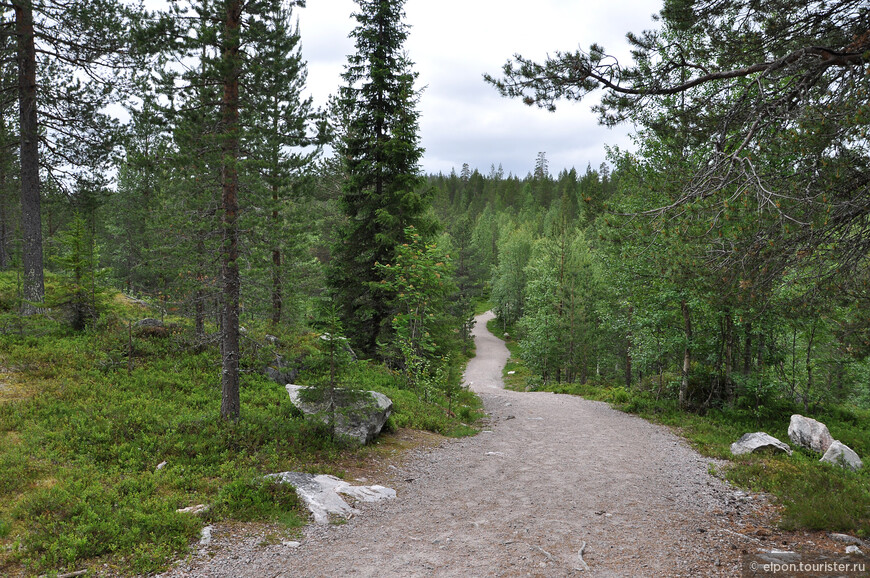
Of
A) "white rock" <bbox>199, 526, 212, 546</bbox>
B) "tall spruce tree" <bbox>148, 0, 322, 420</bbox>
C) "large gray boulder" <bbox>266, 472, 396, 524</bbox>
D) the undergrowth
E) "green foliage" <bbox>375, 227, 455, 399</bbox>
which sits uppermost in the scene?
"tall spruce tree" <bbox>148, 0, 322, 420</bbox>

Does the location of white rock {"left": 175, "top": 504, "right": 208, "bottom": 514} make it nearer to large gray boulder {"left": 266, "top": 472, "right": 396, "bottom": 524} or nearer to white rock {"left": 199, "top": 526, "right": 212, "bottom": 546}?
white rock {"left": 199, "top": 526, "right": 212, "bottom": 546}

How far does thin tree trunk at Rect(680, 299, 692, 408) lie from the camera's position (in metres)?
14.8

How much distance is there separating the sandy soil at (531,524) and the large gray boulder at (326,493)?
26cm

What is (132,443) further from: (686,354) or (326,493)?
(686,354)

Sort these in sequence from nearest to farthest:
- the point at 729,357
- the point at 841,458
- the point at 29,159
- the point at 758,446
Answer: the point at 841,458, the point at 758,446, the point at 29,159, the point at 729,357

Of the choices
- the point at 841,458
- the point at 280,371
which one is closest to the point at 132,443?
the point at 280,371

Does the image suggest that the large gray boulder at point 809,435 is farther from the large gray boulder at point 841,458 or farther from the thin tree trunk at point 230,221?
the thin tree trunk at point 230,221

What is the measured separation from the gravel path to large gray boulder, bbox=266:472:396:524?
0.25 meters

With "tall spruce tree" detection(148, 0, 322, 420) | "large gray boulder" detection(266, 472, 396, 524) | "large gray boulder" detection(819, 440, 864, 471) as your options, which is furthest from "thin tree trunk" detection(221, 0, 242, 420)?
"large gray boulder" detection(819, 440, 864, 471)

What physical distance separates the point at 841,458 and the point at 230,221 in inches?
579

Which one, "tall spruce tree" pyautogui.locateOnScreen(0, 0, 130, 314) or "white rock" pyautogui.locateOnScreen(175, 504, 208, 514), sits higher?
"tall spruce tree" pyautogui.locateOnScreen(0, 0, 130, 314)

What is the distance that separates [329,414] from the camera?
9.44 metres

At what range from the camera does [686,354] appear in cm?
1516

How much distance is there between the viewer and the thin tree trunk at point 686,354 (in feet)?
48.5
